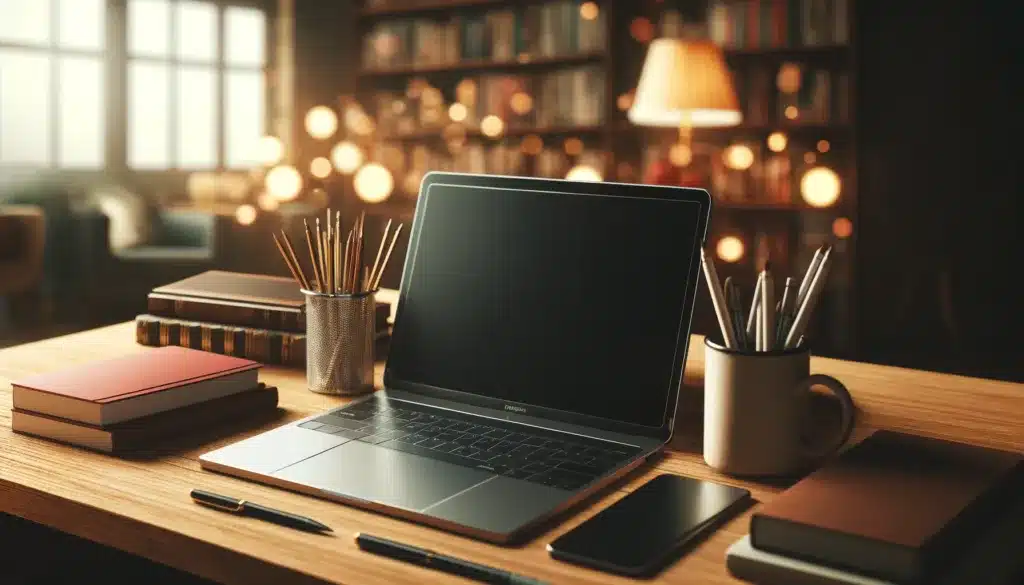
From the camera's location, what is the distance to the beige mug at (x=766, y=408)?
2.76 feet

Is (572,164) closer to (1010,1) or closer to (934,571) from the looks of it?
(1010,1)

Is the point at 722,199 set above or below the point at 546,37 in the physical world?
below

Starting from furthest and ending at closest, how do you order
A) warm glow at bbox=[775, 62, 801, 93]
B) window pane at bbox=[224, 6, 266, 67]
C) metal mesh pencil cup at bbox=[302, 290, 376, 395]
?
1. window pane at bbox=[224, 6, 266, 67]
2. warm glow at bbox=[775, 62, 801, 93]
3. metal mesh pencil cup at bbox=[302, 290, 376, 395]

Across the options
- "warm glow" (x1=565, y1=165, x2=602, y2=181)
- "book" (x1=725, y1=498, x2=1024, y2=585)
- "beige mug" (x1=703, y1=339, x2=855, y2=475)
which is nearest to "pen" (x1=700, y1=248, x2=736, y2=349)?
"beige mug" (x1=703, y1=339, x2=855, y2=475)

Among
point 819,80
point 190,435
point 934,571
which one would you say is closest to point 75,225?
point 819,80

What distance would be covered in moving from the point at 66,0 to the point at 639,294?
21.6 ft

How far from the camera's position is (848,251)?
162 inches

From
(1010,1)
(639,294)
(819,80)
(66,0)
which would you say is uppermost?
(66,0)

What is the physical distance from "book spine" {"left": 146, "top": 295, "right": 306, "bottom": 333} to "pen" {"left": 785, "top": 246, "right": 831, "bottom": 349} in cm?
62

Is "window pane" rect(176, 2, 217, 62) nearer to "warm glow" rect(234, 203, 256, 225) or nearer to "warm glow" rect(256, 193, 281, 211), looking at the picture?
"warm glow" rect(256, 193, 281, 211)

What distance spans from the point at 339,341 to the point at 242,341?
21cm

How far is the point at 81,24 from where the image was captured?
6625 millimetres

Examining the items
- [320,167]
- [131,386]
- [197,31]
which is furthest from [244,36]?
[131,386]

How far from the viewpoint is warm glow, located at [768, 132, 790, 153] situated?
4.33 m
